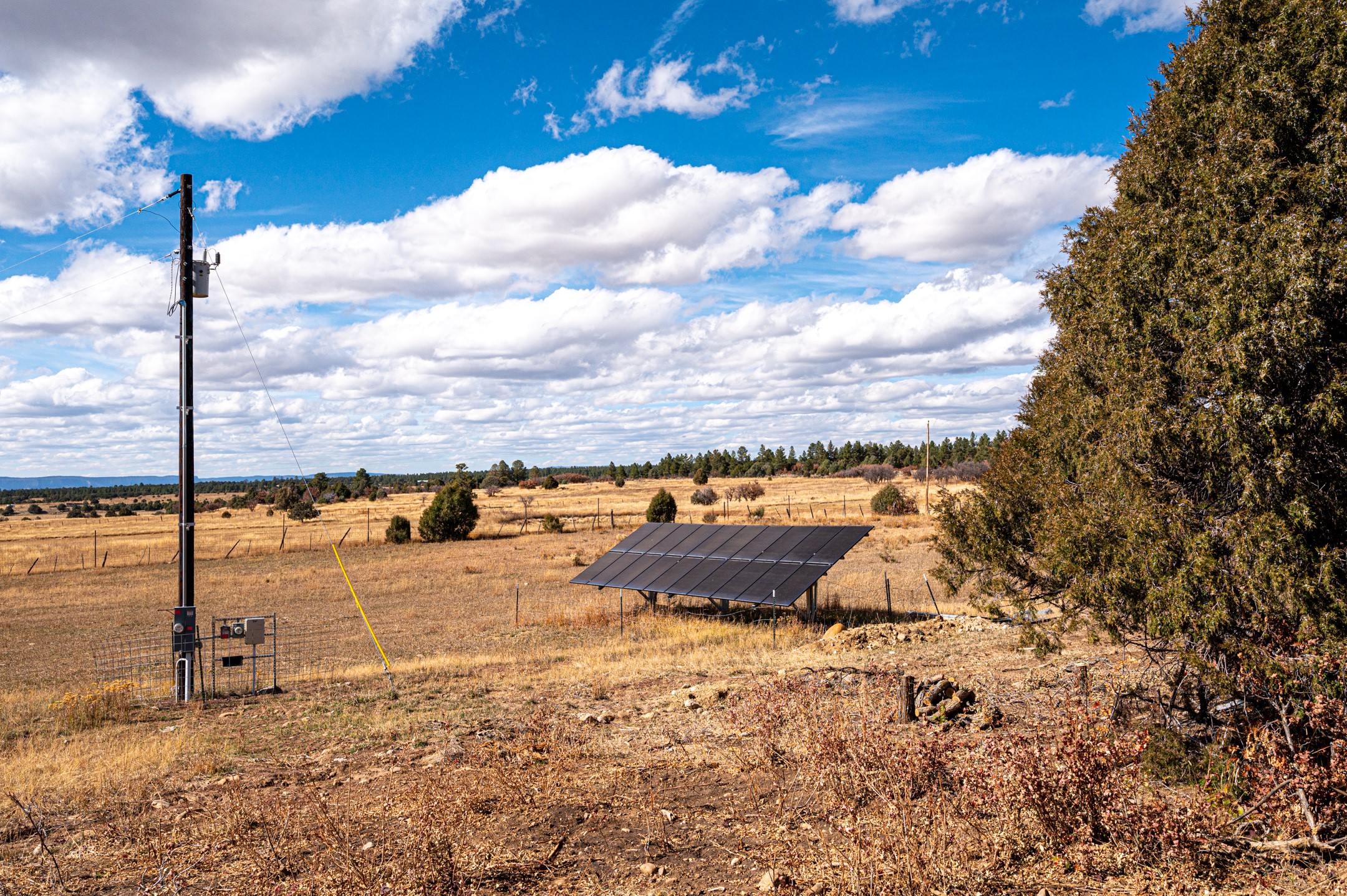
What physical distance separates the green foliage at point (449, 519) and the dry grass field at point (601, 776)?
28905mm

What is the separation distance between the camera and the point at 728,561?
23578 millimetres

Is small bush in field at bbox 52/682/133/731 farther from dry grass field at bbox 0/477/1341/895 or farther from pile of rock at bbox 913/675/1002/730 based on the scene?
pile of rock at bbox 913/675/1002/730

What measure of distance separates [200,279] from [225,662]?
769cm

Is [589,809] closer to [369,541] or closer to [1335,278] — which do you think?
[1335,278]

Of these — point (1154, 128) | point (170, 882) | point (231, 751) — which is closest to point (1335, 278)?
point (1154, 128)

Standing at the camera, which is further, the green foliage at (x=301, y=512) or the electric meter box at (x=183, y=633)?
the green foliage at (x=301, y=512)

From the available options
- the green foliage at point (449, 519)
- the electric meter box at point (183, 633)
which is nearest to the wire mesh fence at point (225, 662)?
the electric meter box at point (183, 633)

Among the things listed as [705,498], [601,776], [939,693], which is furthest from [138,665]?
[705,498]

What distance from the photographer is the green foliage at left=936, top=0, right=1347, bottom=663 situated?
20.3 feet

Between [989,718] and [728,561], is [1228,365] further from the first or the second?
[728,561]

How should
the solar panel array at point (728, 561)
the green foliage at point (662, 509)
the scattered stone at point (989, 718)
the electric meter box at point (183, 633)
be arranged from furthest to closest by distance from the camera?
the green foliage at point (662, 509)
the solar panel array at point (728, 561)
the electric meter box at point (183, 633)
the scattered stone at point (989, 718)

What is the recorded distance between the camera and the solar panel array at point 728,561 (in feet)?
68.3

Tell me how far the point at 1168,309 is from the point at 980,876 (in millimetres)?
5191

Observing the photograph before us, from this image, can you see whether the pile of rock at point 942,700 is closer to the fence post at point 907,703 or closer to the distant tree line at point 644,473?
the fence post at point 907,703
